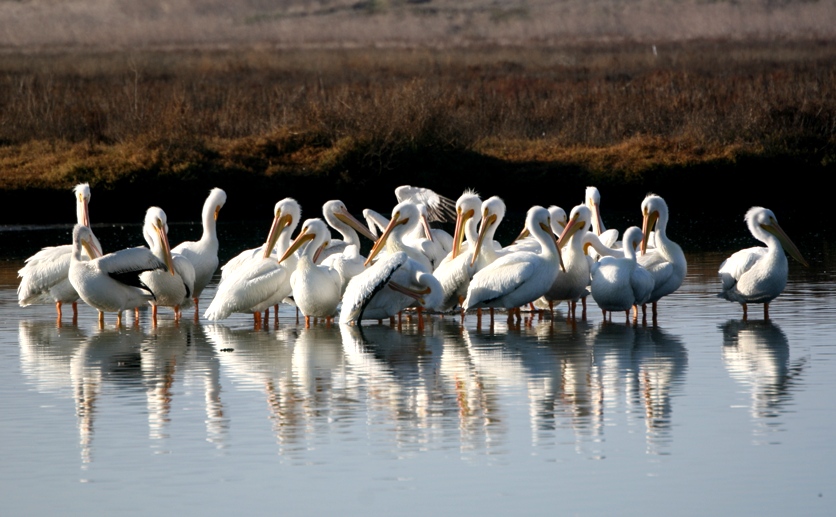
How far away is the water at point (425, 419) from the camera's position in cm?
549

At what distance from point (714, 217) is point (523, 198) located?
2.68 metres

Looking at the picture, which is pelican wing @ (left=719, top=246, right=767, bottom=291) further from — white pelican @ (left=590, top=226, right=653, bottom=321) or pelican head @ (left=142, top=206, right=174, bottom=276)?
pelican head @ (left=142, top=206, right=174, bottom=276)

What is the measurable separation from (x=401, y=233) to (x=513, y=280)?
1.54m

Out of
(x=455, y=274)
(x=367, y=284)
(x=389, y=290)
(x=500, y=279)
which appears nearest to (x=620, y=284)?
(x=500, y=279)

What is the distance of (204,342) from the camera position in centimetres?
930

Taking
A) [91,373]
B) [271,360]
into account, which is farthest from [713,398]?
[91,373]

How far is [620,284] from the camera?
31.0 ft

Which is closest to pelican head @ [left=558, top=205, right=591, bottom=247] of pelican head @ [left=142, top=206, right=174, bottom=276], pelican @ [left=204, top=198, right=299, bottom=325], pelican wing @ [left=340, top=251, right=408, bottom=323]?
pelican wing @ [left=340, top=251, right=408, bottom=323]

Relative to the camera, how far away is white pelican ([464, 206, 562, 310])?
9.45m

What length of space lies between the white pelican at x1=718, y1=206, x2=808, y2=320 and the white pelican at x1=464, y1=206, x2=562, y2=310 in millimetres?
1308

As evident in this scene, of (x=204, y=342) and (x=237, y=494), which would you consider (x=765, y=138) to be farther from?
(x=237, y=494)

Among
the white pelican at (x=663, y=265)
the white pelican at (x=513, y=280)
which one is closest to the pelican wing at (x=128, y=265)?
the white pelican at (x=513, y=280)

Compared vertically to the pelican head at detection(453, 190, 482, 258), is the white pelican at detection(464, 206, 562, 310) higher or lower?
lower

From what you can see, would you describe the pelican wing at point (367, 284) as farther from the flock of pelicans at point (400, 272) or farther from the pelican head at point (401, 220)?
the pelican head at point (401, 220)
